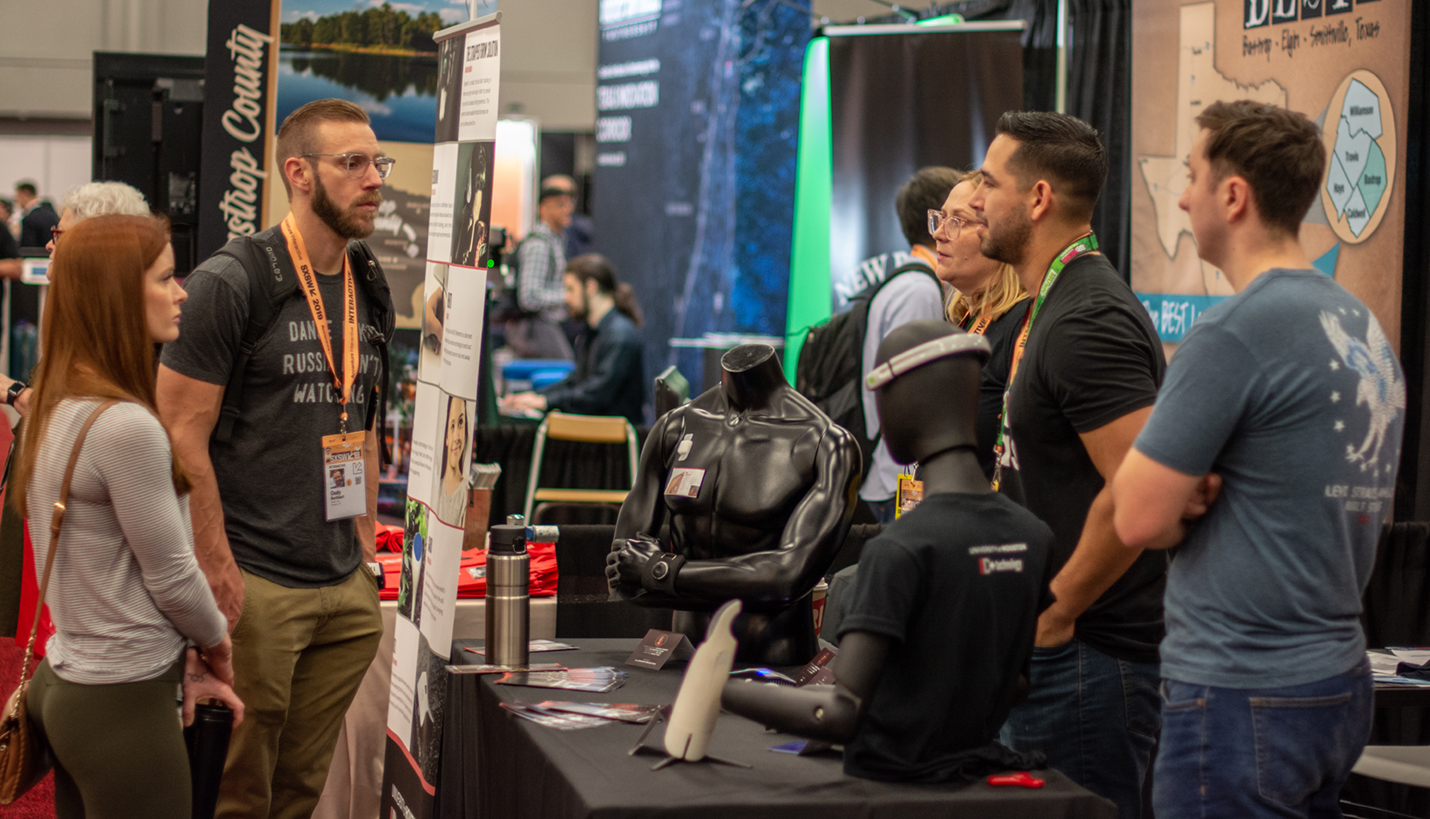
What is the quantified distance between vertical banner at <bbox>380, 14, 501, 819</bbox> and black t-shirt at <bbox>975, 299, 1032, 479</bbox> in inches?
38.5

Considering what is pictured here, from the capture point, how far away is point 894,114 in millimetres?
5859

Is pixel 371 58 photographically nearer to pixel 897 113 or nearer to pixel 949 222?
pixel 897 113

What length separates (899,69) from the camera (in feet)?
19.2

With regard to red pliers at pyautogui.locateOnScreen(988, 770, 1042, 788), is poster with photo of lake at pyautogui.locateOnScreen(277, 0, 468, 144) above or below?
above

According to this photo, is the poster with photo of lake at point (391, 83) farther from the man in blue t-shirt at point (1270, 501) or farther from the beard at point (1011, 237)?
the man in blue t-shirt at point (1270, 501)

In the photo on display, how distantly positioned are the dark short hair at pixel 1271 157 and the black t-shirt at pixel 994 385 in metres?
0.66

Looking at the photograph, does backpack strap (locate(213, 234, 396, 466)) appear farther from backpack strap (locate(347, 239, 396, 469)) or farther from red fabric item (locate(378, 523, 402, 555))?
red fabric item (locate(378, 523, 402, 555))

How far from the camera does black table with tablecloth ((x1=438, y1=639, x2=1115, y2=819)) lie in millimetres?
1521

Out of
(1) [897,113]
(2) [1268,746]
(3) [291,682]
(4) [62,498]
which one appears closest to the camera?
(2) [1268,746]

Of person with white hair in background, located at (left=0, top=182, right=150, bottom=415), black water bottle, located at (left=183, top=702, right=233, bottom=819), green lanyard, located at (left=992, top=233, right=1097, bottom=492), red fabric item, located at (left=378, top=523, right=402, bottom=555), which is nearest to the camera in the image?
green lanyard, located at (left=992, top=233, right=1097, bottom=492)

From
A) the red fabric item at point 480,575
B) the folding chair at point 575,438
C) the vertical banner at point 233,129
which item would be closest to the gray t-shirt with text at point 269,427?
the red fabric item at point 480,575

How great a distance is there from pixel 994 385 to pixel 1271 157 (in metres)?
0.86

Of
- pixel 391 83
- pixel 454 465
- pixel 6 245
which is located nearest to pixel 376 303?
pixel 454 465

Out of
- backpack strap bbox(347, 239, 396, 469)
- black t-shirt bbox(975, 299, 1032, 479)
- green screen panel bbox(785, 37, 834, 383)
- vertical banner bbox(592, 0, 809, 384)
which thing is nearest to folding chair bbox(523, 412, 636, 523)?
green screen panel bbox(785, 37, 834, 383)
